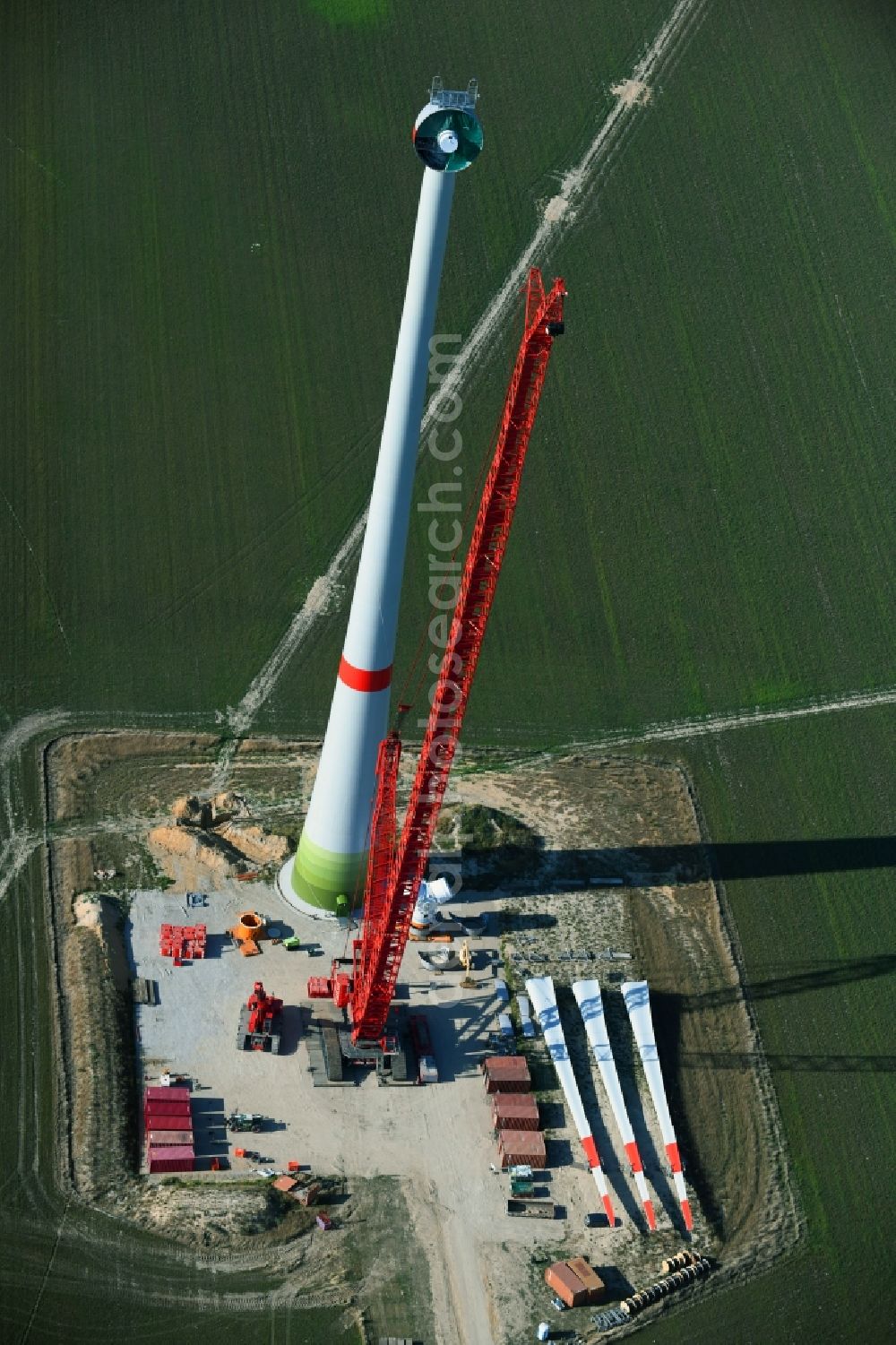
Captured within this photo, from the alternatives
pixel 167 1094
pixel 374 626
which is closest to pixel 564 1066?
pixel 167 1094

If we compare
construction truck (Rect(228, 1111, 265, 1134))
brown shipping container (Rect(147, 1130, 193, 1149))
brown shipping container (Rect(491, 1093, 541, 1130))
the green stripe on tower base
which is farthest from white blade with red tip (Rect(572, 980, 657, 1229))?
brown shipping container (Rect(147, 1130, 193, 1149))

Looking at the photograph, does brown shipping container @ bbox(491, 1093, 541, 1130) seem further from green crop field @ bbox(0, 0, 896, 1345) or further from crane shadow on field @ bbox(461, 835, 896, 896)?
crane shadow on field @ bbox(461, 835, 896, 896)

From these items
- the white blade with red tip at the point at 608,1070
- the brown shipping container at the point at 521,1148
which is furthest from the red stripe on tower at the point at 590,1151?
the brown shipping container at the point at 521,1148

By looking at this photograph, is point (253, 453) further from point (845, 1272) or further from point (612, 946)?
point (845, 1272)

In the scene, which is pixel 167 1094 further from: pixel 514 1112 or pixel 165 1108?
pixel 514 1112

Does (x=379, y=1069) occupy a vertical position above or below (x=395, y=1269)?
above

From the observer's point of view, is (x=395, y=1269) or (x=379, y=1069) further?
(x=379, y=1069)

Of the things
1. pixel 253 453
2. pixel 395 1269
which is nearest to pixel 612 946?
pixel 395 1269
